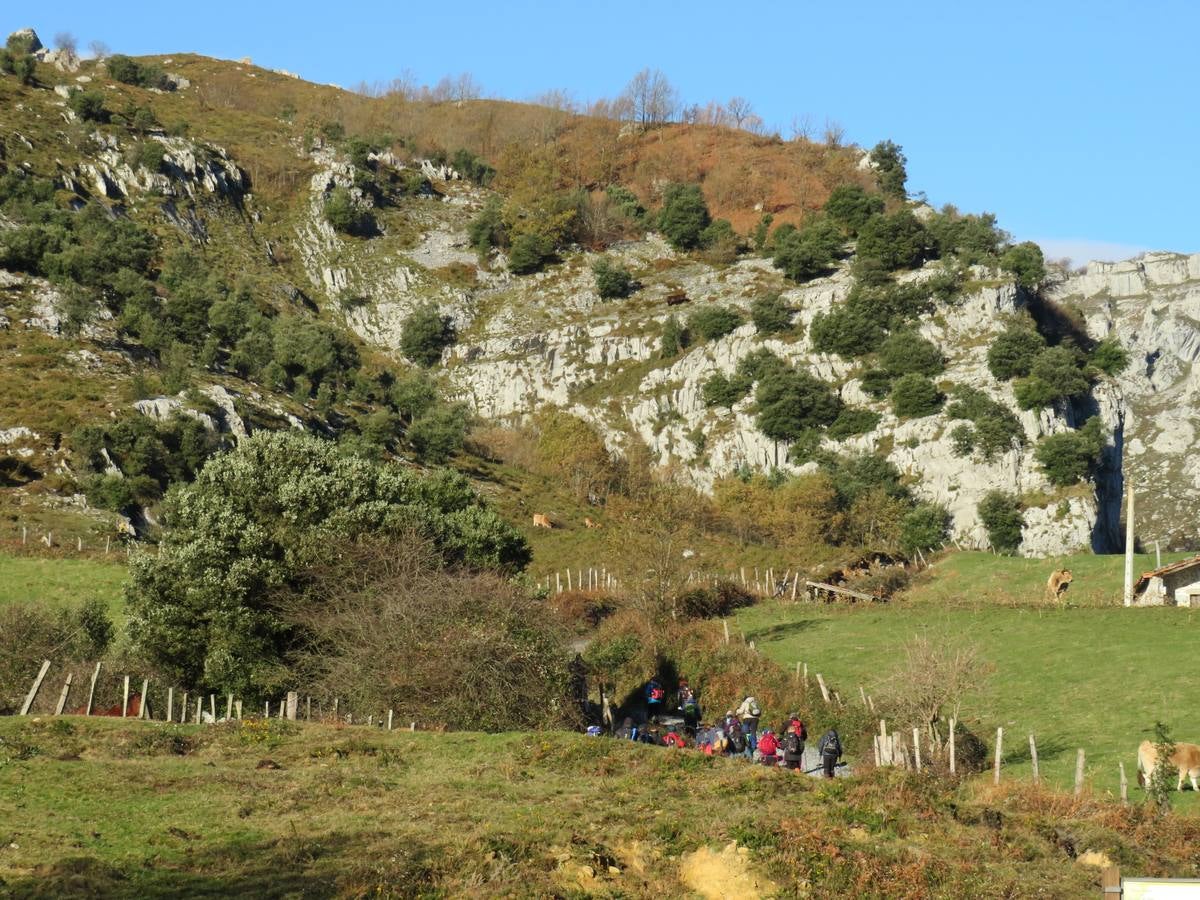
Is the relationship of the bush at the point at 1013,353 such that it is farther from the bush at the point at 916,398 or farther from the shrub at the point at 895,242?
the shrub at the point at 895,242

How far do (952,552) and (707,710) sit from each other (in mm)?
44518

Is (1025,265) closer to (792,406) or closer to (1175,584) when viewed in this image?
(792,406)

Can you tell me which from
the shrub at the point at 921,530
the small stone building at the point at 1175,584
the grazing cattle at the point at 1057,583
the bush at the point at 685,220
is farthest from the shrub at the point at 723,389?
the small stone building at the point at 1175,584

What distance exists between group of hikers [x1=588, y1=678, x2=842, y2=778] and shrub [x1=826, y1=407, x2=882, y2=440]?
7288 cm

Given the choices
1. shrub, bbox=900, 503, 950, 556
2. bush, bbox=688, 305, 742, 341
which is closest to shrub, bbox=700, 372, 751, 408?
bush, bbox=688, 305, 742, 341

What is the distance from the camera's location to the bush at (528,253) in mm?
150625

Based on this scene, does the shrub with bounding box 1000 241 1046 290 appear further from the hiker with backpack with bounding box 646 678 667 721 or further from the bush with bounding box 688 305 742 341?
the hiker with backpack with bounding box 646 678 667 721

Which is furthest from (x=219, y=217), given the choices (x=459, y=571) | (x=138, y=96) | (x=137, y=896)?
(x=137, y=896)

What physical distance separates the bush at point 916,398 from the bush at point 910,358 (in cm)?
339

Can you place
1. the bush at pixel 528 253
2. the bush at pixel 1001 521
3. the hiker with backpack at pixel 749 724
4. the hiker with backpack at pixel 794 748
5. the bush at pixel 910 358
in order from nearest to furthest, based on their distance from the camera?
the hiker with backpack at pixel 794 748, the hiker with backpack at pixel 749 724, the bush at pixel 1001 521, the bush at pixel 910 358, the bush at pixel 528 253

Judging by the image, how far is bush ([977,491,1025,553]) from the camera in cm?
10712

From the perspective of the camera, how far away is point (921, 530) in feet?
334

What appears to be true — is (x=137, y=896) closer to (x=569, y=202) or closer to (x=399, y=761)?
(x=399, y=761)

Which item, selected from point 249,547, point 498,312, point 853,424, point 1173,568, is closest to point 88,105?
point 498,312
